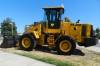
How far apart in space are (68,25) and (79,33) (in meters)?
1.03

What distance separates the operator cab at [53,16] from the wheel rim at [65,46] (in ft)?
5.60

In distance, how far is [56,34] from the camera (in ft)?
79.9

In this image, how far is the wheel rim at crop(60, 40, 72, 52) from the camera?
22.9 meters

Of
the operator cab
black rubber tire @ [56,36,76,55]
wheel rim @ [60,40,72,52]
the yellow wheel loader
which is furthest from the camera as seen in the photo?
the operator cab

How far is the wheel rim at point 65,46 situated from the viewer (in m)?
22.9

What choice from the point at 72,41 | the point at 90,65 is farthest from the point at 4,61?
the point at 72,41

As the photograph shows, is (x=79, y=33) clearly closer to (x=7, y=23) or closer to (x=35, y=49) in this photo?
(x=35, y=49)

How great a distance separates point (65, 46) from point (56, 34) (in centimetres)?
168

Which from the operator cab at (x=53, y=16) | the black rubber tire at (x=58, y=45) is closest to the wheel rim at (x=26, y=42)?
the operator cab at (x=53, y=16)

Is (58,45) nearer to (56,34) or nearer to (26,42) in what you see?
(56,34)

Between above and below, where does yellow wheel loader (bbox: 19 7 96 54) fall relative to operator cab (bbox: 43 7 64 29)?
below

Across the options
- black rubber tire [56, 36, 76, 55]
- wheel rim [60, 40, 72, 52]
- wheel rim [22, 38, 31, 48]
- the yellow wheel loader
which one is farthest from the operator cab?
wheel rim [22, 38, 31, 48]

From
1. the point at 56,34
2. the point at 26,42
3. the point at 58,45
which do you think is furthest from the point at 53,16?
the point at 26,42

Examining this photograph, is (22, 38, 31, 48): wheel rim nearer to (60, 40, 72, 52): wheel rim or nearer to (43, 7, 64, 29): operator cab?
(43, 7, 64, 29): operator cab
